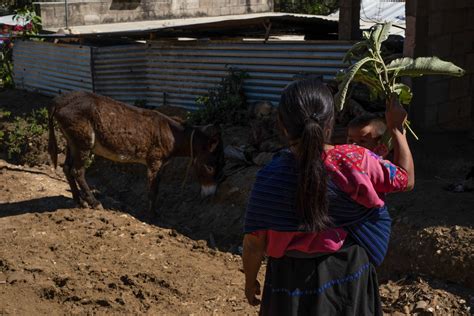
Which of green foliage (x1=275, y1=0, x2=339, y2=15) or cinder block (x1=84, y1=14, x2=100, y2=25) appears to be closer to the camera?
cinder block (x1=84, y1=14, x2=100, y2=25)

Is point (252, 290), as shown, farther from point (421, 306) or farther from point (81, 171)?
point (81, 171)

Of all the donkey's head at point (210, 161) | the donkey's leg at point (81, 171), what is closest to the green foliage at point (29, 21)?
the donkey's leg at point (81, 171)

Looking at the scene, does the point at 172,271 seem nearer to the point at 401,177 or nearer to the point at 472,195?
the point at 472,195

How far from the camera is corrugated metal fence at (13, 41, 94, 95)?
13.6m

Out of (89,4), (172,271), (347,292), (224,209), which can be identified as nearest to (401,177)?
(347,292)

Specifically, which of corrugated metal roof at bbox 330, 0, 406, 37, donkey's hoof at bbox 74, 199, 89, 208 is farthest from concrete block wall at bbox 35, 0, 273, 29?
donkey's hoof at bbox 74, 199, 89, 208

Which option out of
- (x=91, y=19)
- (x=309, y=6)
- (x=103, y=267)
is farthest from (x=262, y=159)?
(x=309, y=6)

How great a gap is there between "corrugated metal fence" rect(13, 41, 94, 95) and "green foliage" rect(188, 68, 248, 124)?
3.81 metres

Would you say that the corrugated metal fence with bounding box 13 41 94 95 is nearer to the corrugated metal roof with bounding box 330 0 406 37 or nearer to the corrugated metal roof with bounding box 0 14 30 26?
the corrugated metal roof with bounding box 0 14 30 26

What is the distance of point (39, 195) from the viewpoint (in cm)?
919

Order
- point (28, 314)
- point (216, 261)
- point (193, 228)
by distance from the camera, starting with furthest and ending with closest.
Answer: point (193, 228), point (216, 261), point (28, 314)

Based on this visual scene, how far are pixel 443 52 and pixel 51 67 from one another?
9.12 metres

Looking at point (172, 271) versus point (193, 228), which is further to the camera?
point (193, 228)

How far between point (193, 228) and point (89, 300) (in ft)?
8.75
